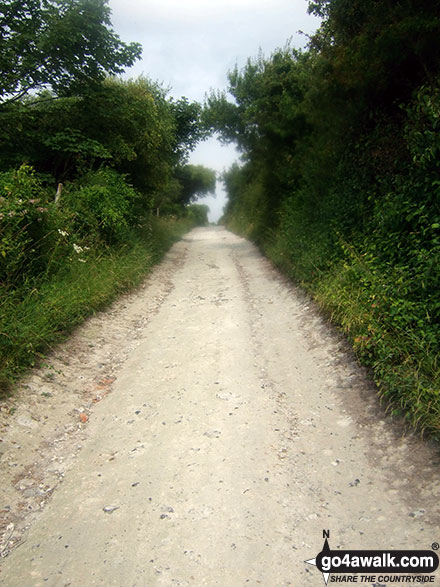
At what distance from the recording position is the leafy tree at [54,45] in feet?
31.4

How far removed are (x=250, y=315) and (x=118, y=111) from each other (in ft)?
23.4

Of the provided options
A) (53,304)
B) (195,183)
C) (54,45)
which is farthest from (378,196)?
(195,183)

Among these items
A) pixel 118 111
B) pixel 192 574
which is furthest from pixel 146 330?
pixel 118 111

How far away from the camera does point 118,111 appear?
11.2 m

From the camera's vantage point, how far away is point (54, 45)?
984 centimetres

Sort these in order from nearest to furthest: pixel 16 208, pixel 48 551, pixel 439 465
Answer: pixel 48 551 < pixel 439 465 < pixel 16 208

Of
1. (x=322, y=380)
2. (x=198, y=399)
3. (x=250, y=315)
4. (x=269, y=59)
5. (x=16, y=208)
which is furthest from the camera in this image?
(x=269, y=59)

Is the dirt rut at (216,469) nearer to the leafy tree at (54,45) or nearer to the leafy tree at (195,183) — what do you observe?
the leafy tree at (54,45)

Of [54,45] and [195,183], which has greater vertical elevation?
[54,45]

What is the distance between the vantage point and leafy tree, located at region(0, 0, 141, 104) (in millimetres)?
9578

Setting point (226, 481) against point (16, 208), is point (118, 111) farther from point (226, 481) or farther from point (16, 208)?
point (226, 481)

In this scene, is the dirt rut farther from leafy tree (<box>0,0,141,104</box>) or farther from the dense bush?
leafy tree (<box>0,0,141,104</box>)

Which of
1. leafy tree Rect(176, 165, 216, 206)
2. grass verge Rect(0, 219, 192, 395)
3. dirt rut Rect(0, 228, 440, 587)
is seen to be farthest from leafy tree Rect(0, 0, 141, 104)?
leafy tree Rect(176, 165, 216, 206)

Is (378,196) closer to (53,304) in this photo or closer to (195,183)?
(53,304)
